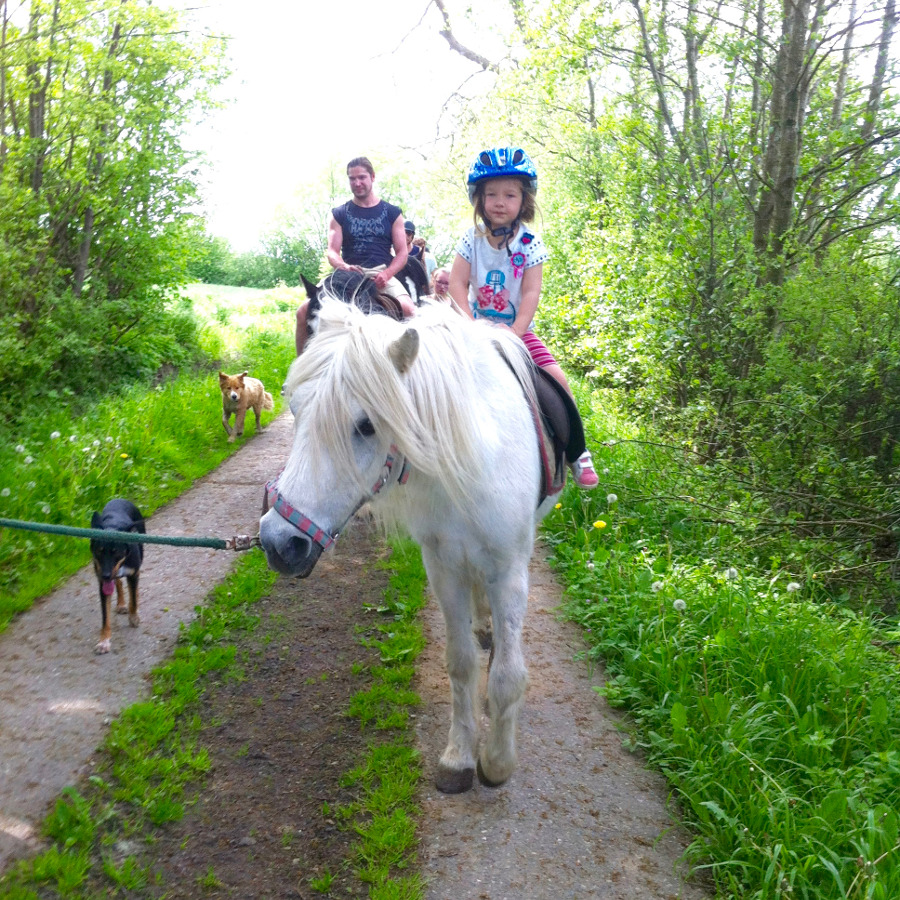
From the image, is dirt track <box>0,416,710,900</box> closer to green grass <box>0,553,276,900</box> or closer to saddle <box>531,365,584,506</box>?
green grass <box>0,553,276,900</box>

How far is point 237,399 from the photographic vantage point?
30.5ft

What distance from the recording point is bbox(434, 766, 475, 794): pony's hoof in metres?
3.33

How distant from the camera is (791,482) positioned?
18.5 feet

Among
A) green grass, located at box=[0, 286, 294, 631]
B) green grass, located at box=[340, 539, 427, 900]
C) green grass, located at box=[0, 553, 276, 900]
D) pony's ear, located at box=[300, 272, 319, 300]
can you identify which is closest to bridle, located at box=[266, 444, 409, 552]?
green grass, located at box=[340, 539, 427, 900]

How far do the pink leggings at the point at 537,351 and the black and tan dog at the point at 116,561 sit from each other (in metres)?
2.66

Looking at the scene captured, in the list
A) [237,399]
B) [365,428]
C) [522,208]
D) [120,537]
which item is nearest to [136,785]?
[120,537]

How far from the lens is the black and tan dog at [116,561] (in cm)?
438

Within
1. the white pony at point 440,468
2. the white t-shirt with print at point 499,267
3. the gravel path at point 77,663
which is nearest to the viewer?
the white pony at point 440,468

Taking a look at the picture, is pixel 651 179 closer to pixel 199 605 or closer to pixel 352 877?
pixel 199 605

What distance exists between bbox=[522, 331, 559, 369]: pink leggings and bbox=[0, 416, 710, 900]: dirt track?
6.29 ft

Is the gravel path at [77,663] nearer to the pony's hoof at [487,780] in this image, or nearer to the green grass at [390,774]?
the green grass at [390,774]

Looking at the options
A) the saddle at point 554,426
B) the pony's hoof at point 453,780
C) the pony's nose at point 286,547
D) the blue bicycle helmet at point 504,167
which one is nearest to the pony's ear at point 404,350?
the pony's nose at point 286,547

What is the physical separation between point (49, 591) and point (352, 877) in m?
3.44

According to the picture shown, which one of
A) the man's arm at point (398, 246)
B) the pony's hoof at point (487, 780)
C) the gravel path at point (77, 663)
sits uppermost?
the man's arm at point (398, 246)
